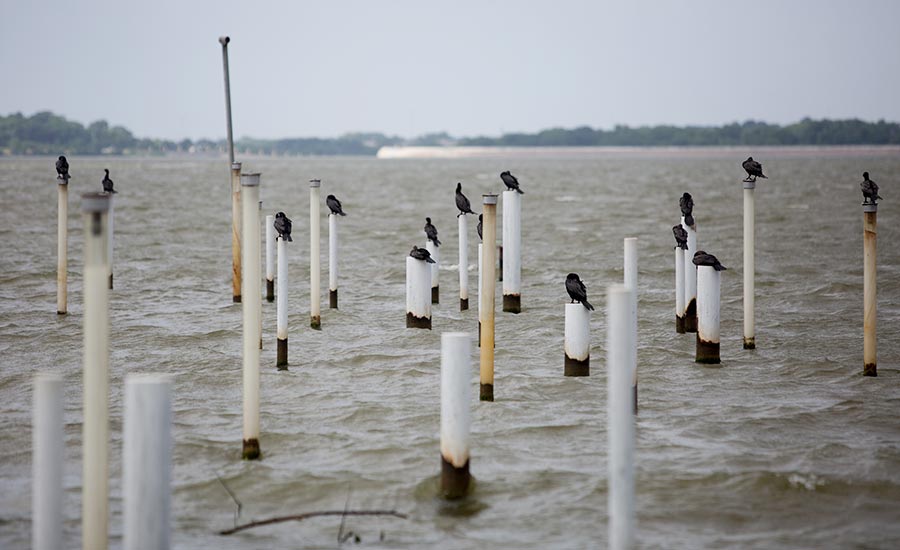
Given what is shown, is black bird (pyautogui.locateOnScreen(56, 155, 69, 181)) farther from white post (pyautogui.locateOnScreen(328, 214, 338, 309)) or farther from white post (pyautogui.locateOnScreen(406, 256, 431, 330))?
white post (pyautogui.locateOnScreen(406, 256, 431, 330))

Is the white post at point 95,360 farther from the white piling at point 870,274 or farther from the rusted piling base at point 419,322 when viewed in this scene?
the rusted piling base at point 419,322

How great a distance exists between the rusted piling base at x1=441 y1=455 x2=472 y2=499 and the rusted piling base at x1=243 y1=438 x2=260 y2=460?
1.76m

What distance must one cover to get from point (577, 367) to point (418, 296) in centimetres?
356

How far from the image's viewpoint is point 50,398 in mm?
6023

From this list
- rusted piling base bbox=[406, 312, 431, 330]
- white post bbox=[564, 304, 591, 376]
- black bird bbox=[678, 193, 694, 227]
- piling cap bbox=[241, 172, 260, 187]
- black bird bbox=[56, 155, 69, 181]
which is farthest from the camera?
black bird bbox=[56, 155, 69, 181]

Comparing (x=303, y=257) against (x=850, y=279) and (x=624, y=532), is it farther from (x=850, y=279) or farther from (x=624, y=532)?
(x=624, y=532)

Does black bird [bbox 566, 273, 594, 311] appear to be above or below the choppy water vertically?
above

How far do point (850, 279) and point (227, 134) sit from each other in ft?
36.6

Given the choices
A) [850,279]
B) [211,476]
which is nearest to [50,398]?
[211,476]

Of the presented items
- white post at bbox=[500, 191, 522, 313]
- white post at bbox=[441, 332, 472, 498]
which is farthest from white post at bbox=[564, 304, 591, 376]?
white post at bbox=[500, 191, 522, 313]

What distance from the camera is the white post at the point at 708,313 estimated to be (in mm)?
12375

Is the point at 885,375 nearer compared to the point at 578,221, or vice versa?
the point at 885,375

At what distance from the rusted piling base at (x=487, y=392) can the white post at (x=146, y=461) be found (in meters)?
5.44

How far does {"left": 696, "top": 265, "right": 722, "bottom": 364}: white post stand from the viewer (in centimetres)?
1238
